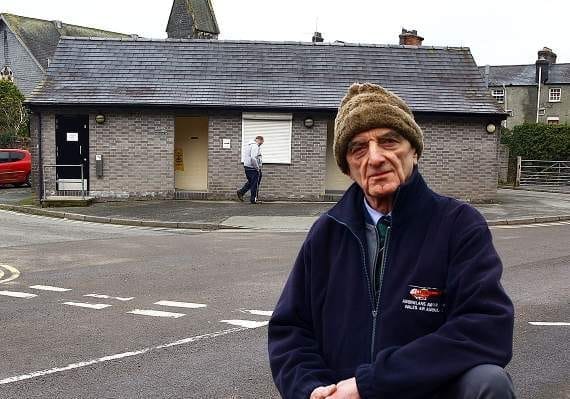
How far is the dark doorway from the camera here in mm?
20000

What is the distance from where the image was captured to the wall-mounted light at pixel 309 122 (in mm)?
19734

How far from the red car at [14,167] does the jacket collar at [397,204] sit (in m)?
25.3

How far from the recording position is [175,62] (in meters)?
21.0

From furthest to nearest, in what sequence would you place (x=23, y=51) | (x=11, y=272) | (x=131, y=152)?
(x=23, y=51), (x=131, y=152), (x=11, y=272)

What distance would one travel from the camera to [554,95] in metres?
54.2

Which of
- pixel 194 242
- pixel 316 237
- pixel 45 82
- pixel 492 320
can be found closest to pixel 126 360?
pixel 316 237

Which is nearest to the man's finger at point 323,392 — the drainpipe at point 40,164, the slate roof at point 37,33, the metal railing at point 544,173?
the drainpipe at point 40,164

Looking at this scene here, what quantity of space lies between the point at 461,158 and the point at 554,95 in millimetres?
39022

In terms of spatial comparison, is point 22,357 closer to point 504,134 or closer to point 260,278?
point 260,278

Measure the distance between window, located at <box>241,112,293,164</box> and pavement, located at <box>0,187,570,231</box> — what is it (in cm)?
158

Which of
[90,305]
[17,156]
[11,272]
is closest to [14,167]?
[17,156]

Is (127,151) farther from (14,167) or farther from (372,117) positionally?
(372,117)

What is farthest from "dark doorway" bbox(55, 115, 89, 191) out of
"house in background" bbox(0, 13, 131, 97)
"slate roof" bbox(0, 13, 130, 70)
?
"slate roof" bbox(0, 13, 130, 70)

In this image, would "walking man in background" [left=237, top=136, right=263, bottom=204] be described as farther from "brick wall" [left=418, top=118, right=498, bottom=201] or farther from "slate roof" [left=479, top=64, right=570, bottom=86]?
"slate roof" [left=479, top=64, right=570, bottom=86]
